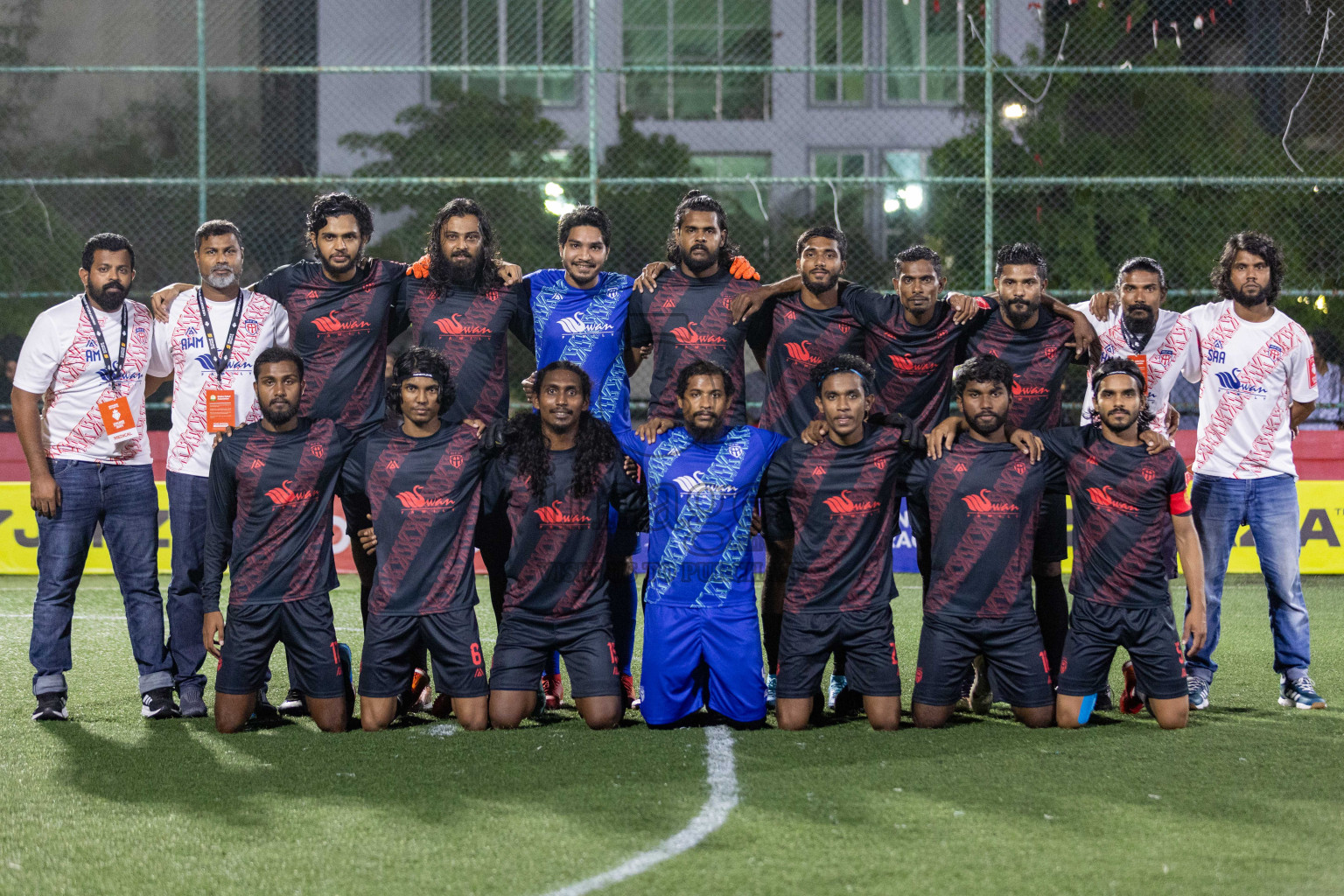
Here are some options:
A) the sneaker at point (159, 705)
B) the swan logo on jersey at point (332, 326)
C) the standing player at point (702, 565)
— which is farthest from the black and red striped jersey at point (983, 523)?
the sneaker at point (159, 705)

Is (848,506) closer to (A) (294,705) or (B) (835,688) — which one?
(B) (835,688)

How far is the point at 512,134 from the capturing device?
1842 centimetres

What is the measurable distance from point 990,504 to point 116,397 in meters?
3.86

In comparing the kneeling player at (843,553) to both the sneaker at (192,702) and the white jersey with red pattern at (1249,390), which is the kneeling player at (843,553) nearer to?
the white jersey with red pattern at (1249,390)

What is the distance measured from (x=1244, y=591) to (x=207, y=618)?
7.74 m

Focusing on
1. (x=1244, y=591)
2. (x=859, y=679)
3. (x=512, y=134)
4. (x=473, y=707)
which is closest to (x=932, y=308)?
(x=859, y=679)

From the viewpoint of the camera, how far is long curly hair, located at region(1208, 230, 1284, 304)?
5988 millimetres

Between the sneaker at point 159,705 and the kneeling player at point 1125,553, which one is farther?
the sneaker at point 159,705

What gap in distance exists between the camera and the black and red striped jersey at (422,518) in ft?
17.9

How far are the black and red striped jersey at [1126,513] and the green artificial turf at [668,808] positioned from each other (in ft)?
1.87

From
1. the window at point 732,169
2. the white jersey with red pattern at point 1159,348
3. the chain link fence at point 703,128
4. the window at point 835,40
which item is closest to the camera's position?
the white jersey with red pattern at point 1159,348

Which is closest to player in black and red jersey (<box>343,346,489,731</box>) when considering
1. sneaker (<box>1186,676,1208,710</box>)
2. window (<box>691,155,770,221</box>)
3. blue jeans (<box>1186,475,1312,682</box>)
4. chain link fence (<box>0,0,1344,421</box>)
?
sneaker (<box>1186,676,1208,710</box>)

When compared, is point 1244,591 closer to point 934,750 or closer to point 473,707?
point 934,750

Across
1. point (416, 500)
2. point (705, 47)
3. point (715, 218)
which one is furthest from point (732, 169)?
point (416, 500)
